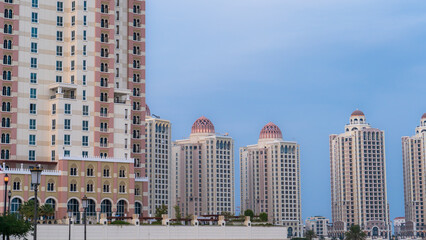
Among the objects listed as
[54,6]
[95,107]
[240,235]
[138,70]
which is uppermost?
[54,6]

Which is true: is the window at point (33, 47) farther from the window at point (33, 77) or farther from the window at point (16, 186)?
the window at point (16, 186)

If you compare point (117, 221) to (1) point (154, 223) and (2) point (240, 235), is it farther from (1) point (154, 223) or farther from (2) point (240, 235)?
(2) point (240, 235)

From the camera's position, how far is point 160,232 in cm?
12775

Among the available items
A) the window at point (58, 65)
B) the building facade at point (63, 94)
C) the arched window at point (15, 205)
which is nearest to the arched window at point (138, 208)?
the building facade at point (63, 94)

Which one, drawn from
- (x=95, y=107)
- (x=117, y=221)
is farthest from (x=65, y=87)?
(x=117, y=221)

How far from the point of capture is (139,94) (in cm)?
15288

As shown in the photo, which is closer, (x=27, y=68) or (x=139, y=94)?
(x=27, y=68)

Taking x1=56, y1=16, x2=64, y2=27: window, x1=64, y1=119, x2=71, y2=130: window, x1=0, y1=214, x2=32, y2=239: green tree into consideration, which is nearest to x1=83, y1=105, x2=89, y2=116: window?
x1=64, y1=119, x2=71, y2=130: window

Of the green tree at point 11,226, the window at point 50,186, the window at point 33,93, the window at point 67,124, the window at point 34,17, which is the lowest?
the green tree at point 11,226

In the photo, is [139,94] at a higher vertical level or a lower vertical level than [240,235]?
higher

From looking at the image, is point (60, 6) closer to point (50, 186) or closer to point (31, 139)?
point (31, 139)

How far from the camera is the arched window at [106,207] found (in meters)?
136

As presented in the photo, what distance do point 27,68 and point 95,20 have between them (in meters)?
15.9

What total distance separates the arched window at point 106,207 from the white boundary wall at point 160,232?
12.6 meters
